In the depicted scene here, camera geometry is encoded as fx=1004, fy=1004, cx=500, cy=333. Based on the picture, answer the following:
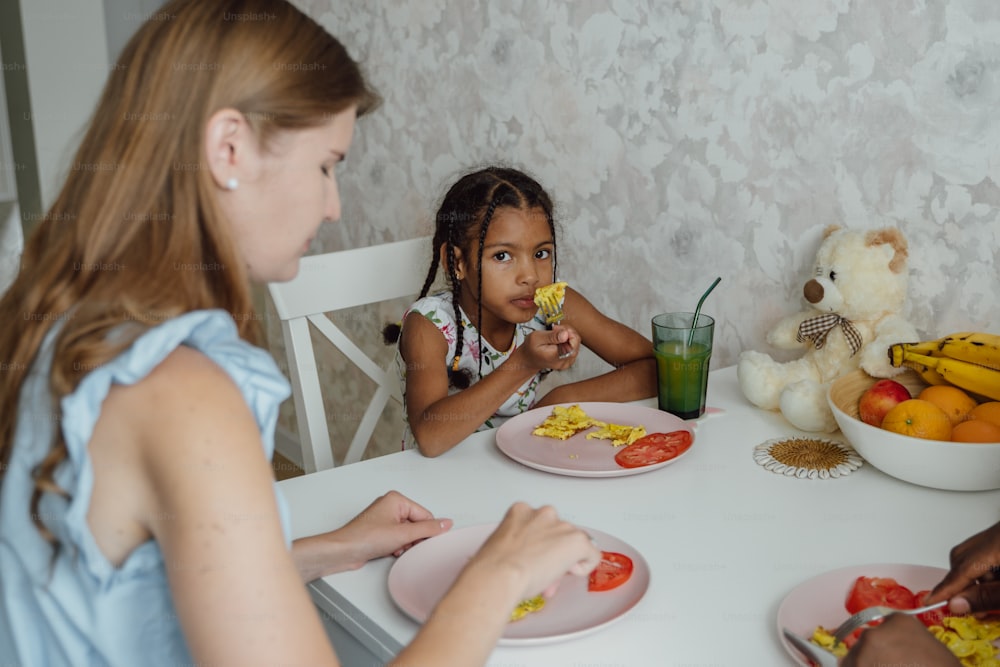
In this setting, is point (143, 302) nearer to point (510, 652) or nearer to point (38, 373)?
point (38, 373)

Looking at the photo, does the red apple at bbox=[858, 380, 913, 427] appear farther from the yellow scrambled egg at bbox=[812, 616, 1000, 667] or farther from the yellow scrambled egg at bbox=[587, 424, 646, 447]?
the yellow scrambled egg at bbox=[812, 616, 1000, 667]

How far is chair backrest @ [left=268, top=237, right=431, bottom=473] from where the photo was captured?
1666 millimetres

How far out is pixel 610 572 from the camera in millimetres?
966

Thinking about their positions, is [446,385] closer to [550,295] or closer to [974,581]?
[550,295]

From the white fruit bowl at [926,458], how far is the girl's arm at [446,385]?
0.43 m

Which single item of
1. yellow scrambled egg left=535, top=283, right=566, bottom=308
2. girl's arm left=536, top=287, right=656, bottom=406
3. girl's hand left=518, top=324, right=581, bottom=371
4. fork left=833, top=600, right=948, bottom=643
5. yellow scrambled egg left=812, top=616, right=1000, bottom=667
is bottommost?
girl's arm left=536, top=287, right=656, bottom=406

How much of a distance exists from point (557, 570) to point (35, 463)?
0.42 m

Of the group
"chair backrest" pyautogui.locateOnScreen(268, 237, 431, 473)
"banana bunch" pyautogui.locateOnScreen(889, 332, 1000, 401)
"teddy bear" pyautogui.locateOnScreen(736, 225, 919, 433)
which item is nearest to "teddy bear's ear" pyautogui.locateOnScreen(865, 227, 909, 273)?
"teddy bear" pyautogui.locateOnScreen(736, 225, 919, 433)

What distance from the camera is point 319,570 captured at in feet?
3.33

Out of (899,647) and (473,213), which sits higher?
(473,213)

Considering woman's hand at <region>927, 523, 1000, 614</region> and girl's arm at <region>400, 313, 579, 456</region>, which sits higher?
woman's hand at <region>927, 523, 1000, 614</region>

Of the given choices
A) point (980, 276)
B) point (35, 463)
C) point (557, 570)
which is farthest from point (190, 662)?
point (980, 276)

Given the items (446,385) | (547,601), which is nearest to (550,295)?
(446,385)

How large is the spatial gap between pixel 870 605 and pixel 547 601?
11.2 inches
